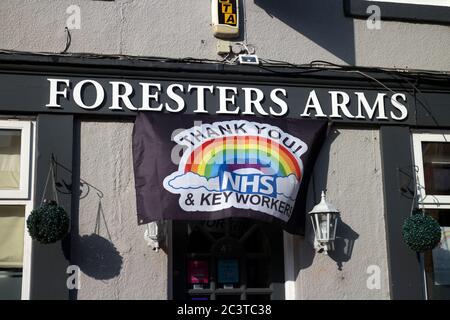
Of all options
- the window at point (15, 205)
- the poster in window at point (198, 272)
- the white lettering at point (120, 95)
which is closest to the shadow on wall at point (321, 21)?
the white lettering at point (120, 95)

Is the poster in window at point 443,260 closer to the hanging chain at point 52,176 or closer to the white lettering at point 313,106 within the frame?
the white lettering at point 313,106

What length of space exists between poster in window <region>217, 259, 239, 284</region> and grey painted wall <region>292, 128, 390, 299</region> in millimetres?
609

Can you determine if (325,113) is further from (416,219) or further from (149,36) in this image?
(149,36)

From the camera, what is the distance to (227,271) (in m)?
6.90

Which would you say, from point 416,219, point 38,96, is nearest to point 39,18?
point 38,96

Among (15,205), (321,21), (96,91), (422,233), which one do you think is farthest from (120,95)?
(422,233)

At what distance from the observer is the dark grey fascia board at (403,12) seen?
7391mm

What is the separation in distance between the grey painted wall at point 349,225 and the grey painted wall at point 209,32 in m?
0.93

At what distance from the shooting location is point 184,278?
675 cm

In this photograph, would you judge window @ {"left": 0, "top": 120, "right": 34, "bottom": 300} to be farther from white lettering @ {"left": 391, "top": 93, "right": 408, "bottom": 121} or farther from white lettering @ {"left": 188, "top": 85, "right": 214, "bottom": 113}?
white lettering @ {"left": 391, "top": 93, "right": 408, "bottom": 121}

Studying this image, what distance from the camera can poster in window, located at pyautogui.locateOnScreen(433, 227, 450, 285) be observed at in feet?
22.7

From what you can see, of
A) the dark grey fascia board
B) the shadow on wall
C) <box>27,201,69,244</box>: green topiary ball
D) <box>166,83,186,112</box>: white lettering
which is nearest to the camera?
<box>27,201,69,244</box>: green topiary ball

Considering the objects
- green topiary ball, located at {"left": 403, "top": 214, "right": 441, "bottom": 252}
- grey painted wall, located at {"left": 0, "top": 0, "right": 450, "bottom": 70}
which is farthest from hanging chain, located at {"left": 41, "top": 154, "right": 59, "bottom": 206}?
green topiary ball, located at {"left": 403, "top": 214, "right": 441, "bottom": 252}
